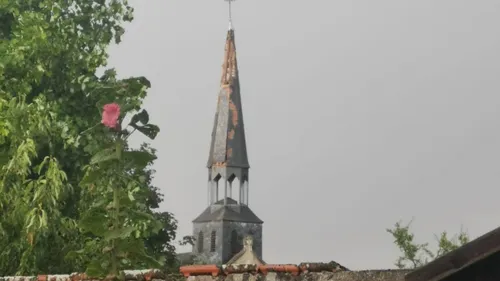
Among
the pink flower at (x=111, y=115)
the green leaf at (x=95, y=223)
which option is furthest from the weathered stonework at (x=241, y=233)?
the pink flower at (x=111, y=115)

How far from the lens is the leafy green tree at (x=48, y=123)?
16.0 meters

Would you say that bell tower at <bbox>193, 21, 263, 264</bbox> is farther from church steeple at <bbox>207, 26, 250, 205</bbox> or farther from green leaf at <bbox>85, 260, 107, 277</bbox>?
green leaf at <bbox>85, 260, 107, 277</bbox>

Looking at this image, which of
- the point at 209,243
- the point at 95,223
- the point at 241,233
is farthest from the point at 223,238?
the point at 95,223

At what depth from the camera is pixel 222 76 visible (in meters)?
57.9

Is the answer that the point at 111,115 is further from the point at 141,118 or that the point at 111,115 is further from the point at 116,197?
the point at 116,197

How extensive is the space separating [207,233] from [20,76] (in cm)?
4709

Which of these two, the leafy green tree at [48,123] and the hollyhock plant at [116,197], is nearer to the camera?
the hollyhock plant at [116,197]

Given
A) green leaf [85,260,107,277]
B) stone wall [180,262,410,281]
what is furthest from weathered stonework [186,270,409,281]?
green leaf [85,260,107,277]

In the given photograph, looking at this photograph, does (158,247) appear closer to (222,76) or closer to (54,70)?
(54,70)

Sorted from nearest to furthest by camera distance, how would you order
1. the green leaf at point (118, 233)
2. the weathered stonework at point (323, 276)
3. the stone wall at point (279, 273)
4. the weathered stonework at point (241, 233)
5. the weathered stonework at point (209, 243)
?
1. the green leaf at point (118, 233)
2. the weathered stonework at point (323, 276)
3. the stone wall at point (279, 273)
4. the weathered stonework at point (241, 233)
5. the weathered stonework at point (209, 243)

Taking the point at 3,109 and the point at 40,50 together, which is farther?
the point at 40,50

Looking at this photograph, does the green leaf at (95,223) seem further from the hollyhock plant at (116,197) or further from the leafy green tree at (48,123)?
the leafy green tree at (48,123)

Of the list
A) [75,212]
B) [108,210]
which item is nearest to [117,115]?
[108,210]

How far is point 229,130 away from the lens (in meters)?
57.7
